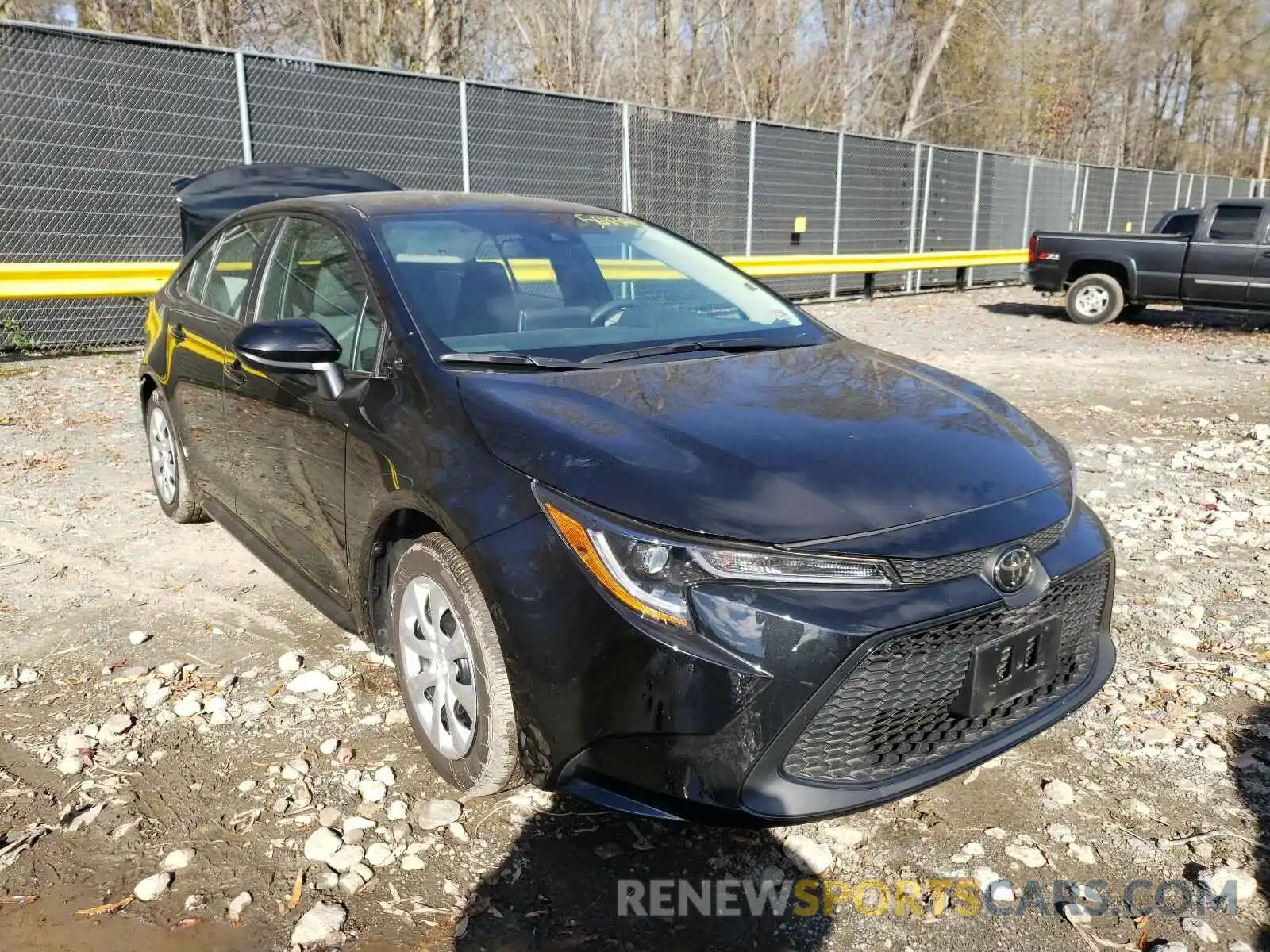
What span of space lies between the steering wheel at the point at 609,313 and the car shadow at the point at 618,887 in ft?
4.96

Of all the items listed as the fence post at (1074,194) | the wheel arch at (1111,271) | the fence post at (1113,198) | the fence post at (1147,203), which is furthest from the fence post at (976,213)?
the fence post at (1147,203)

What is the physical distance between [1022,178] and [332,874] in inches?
845

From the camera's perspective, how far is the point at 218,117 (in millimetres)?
9602

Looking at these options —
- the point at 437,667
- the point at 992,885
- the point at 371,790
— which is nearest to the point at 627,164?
the point at 437,667

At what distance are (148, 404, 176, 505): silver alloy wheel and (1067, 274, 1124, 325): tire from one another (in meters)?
12.3

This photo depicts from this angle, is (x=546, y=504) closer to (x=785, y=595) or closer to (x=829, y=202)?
(x=785, y=595)

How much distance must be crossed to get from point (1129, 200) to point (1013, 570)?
27.6 m

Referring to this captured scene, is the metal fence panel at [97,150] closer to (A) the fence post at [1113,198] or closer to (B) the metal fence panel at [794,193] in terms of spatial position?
(B) the metal fence panel at [794,193]

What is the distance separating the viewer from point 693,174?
1362 cm

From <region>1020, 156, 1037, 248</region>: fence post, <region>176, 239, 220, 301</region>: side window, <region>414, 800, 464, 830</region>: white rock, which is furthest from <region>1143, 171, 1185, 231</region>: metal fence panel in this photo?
<region>414, 800, 464, 830</region>: white rock

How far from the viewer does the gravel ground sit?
220 centimetres

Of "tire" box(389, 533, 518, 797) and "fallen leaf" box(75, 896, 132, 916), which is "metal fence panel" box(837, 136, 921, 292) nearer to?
"tire" box(389, 533, 518, 797)

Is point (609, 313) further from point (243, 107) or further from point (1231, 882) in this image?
point (243, 107)

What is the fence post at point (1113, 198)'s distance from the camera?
24.3m
